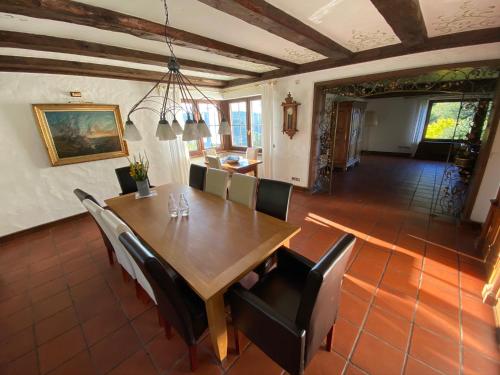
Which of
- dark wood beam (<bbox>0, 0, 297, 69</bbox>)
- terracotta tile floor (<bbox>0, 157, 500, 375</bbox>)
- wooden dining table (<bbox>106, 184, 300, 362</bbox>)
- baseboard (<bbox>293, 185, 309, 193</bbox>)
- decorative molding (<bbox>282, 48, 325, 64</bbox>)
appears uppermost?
decorative molding (<bbox>282, 48, 325, 64</bbox>)

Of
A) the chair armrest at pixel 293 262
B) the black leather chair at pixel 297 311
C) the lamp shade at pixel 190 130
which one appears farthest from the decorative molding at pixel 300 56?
the black leather chair at pixel 297 311

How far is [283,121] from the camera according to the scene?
13.7 feet

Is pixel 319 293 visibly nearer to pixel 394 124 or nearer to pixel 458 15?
pixel 458 15

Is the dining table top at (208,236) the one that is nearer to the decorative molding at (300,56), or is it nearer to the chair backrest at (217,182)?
the chair backrest at (217,182)

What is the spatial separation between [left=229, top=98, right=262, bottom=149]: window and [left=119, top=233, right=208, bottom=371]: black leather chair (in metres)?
4.31

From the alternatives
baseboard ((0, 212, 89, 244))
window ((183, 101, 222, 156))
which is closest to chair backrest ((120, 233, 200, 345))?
baseboard ((0, 212, 89, 244))

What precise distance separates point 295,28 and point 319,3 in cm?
30

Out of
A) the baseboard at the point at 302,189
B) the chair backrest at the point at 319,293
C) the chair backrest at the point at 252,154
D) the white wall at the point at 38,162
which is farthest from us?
the chair backrest at the point at 252,154

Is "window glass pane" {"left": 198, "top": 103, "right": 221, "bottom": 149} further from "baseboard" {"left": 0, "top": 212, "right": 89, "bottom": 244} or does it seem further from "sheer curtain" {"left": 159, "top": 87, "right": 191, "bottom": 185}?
"baseboard" {"left": 0, "top": 212, "right": 89, "bottom": 244}

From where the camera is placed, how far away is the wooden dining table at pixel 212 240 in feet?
3.88

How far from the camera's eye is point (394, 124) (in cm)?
745

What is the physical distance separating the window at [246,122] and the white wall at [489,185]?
3.82m

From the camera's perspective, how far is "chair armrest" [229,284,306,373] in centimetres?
96

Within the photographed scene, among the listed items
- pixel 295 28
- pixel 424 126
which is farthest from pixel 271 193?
pixel 424 126
